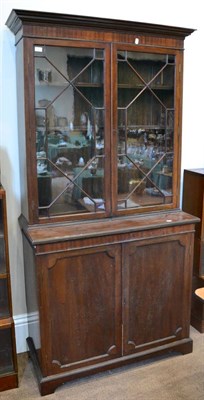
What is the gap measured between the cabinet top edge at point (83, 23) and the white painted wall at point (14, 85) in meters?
0.25

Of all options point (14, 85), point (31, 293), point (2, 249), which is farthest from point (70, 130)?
point (31, 293)

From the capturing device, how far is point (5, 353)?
227cm

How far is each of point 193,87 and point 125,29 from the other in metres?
0.87

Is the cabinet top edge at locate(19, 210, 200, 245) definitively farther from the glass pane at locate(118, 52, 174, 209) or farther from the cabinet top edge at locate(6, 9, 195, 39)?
the cabinet top edge at locate(6, 9, 195, 39)

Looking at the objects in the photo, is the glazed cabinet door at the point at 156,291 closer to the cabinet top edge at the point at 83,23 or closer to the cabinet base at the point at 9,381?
the cabinet base at the point at 9,381

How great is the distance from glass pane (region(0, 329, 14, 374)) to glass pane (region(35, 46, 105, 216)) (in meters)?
0.78

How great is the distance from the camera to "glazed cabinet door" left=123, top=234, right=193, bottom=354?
230cm

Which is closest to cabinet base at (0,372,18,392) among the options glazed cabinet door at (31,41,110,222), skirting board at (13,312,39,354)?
skirting board at (13,312,39,354)

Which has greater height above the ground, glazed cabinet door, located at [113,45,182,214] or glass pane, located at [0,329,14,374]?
glazed cabinet door, located at [113,45,182,214]

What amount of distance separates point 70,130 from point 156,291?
1127 millimetres

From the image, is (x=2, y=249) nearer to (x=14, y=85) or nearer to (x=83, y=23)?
(x=14, y=85)

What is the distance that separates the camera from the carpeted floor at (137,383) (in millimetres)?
2186

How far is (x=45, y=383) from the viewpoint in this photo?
219cm

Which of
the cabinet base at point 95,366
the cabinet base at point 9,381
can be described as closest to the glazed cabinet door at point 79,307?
the cabinet base at point 95,366
